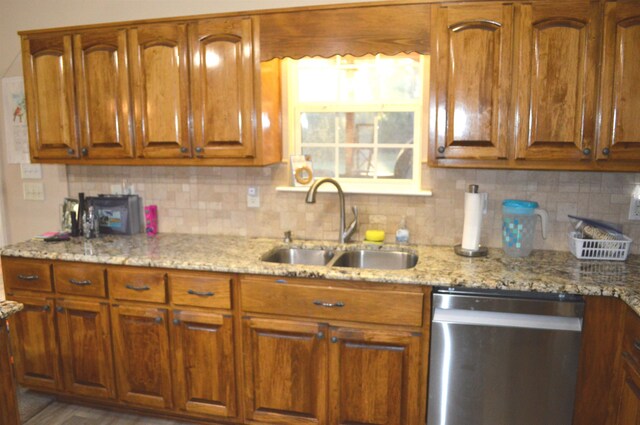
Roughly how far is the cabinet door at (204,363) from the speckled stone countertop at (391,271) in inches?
11.2

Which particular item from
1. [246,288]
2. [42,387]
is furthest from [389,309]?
[42,387]

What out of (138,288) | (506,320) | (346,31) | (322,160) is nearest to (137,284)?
(138,288)

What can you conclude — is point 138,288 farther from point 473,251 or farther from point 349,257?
point 473,251

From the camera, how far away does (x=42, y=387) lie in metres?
2.65

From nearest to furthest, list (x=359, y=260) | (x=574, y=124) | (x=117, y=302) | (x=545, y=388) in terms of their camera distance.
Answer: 1. (x=545, y=388)
2. (x=574, y=124)
3. (x=117, y=302)
4. (x=359, y=260)

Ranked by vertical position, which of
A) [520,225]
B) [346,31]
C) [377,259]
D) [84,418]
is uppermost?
[346,31]

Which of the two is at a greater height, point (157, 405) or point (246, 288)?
point (246, 288)

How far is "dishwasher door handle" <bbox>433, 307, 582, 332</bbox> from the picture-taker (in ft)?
6.40

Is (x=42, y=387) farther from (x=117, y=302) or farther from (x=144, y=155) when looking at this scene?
(x=144, y=155)

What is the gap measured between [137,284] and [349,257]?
114 centimetres

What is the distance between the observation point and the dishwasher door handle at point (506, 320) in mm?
1950

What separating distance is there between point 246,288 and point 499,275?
1171 millimetres

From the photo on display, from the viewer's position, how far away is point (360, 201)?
108 inches

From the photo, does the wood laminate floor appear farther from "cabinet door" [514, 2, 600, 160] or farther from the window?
"cabinet door" [514, 2, 600, 160]
